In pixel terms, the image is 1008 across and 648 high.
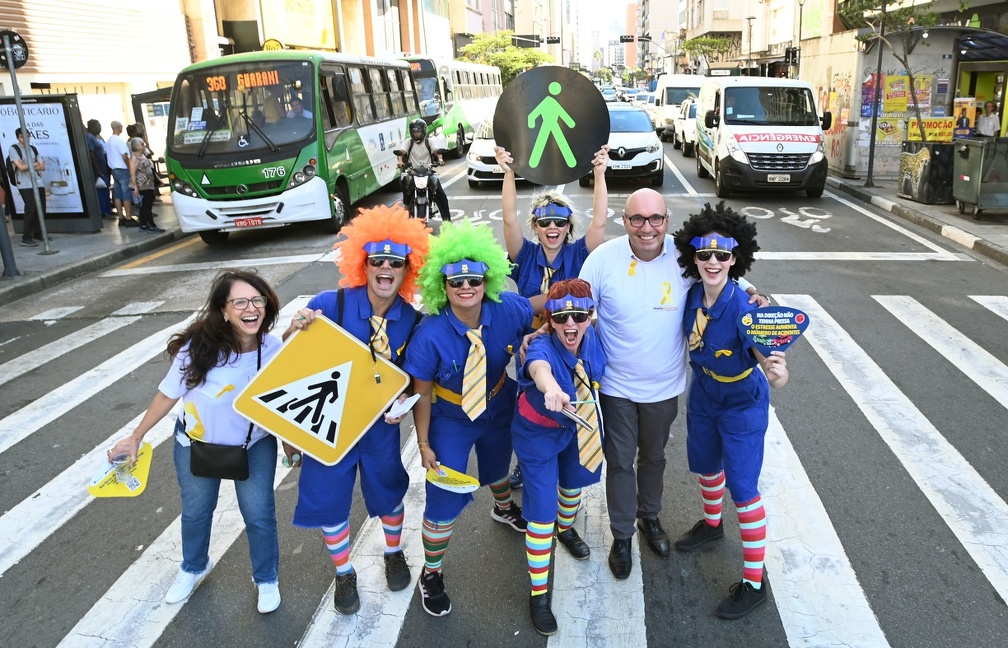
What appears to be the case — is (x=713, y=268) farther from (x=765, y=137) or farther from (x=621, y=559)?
(x=765, y=137)

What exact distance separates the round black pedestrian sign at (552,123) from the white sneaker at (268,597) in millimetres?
2430

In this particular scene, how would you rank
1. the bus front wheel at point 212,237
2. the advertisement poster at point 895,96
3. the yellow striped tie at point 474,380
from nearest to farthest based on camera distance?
the yellow striped tie at point 474,380, the bus front wheel at point 212,237, the advertisement poster at point 895,96

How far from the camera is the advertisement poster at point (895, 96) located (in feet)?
58.9

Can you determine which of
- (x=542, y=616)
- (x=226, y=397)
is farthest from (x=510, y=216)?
(x=542, y=616)

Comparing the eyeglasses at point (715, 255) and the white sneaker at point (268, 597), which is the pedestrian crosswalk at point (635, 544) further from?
the eyeglasses at point (715, 255)

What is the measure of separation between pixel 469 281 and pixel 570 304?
453 millimetres

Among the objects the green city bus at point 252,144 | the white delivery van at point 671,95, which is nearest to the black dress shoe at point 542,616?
the green city bus at point 252,144

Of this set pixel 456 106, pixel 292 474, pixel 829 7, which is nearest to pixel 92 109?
pixel 456 106

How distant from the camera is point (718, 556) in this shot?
408 cm

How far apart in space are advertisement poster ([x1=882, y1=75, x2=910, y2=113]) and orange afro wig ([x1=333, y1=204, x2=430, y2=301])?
1746 centimetres

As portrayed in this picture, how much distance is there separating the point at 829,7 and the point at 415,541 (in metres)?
21.9

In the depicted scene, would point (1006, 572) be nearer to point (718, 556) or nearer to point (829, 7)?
point (718, 556)

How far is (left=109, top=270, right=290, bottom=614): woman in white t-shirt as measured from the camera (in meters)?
3.46

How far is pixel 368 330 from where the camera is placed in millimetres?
3555
